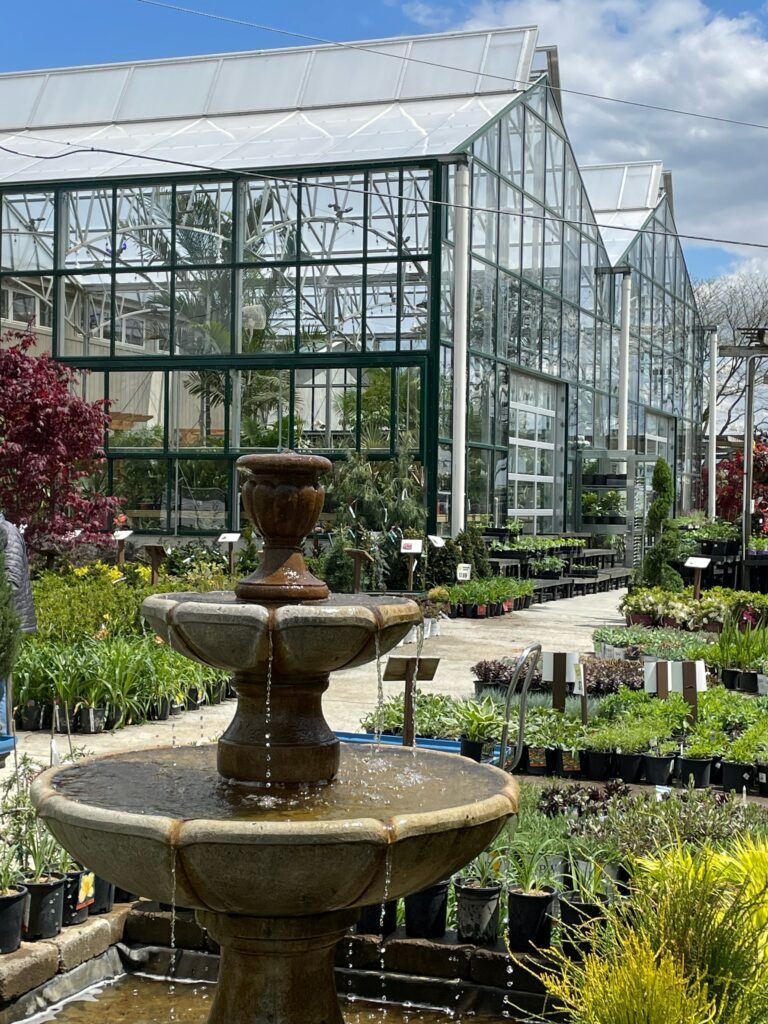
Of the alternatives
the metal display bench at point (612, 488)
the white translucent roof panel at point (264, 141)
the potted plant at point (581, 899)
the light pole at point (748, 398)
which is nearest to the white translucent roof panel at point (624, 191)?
the metal display bench at point (612, 488)

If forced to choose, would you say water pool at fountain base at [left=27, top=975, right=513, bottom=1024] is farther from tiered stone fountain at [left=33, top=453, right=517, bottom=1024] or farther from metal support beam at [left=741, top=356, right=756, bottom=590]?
metal support beam at [left=741, top=356, right=756, bottom=590]

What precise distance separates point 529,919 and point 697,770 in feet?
10.3

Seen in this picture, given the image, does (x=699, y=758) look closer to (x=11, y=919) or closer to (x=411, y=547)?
(x=11, y=919)

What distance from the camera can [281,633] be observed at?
3734mm

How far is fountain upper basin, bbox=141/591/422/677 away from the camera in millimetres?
3729

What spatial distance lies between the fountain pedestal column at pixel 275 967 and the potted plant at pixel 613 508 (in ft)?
78.1

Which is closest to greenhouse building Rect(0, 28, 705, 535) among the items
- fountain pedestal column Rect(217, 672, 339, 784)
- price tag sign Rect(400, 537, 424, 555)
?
price tag sign Rect(400, 537, 424, 555)

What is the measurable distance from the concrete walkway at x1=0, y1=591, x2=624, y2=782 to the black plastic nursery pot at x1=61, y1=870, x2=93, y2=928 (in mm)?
492

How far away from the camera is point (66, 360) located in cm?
2162

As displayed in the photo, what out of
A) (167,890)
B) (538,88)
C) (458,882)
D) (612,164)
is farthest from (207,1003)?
(612,164)

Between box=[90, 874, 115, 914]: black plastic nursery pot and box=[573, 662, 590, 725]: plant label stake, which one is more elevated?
box=[573, 662, 590, 725]: plant label stake

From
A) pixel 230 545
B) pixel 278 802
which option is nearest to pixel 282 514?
pixel 278 802

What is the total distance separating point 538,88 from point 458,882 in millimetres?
20583

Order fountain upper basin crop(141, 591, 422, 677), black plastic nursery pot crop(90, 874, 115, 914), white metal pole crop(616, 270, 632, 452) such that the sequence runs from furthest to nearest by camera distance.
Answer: white metal pole crop(616, 270, 632, 452) < black plastic nursery pot crop(90, 874, 115, 914) < fountain upper basin crop(141, 591, 422, 677)
